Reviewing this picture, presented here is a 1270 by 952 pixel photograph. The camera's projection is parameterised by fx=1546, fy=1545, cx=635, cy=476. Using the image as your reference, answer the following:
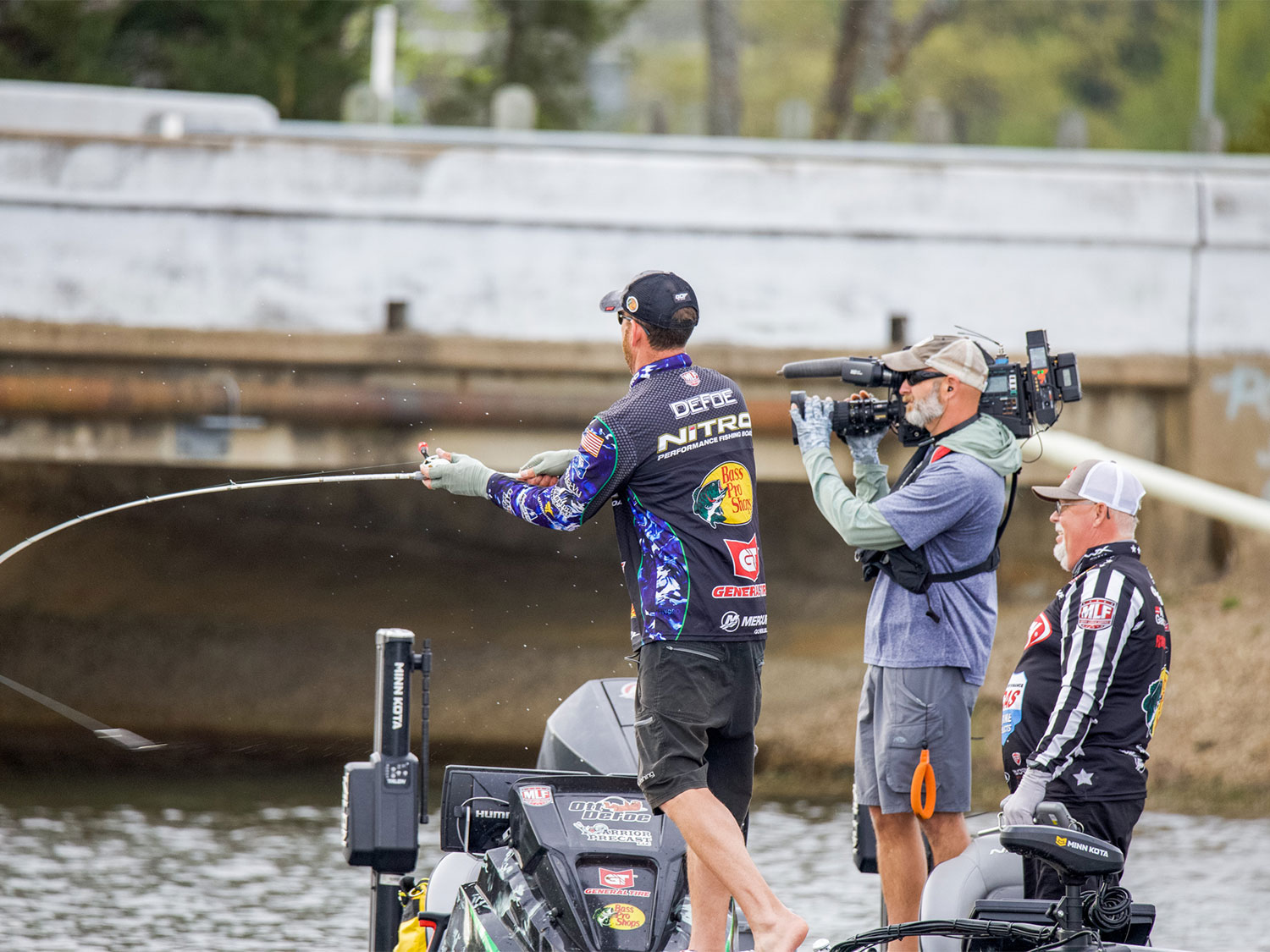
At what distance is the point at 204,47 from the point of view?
17.6 metres

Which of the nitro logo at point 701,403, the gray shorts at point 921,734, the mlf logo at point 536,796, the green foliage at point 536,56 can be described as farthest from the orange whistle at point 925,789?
the green foliage at point 536,56

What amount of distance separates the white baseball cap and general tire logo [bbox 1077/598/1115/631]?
297mm

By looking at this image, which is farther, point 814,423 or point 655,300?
point 814,423

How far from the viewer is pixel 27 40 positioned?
1653 cm

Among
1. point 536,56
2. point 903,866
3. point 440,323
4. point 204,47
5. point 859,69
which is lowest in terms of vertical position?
point 903,866

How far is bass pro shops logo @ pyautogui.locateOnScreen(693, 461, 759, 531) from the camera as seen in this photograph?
3.98m

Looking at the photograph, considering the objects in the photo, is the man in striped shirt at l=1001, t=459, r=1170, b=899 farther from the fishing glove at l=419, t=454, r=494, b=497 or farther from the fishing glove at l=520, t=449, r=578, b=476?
the fishing glove at l=419, t=454, r=494, b=497

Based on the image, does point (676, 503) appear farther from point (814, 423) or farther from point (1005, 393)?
point (1005, 393)

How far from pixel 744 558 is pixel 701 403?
0.42 m

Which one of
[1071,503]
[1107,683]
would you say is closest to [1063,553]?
[1071,503]

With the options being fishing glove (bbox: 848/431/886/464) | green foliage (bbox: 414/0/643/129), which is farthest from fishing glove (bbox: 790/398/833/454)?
green foliage (bbox: 414/0/643/129)

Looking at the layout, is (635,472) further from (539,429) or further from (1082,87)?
Answer: (1082,87)

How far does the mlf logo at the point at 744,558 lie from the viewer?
3.99 meters

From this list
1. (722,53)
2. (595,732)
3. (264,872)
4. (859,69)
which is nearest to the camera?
(595,732)
